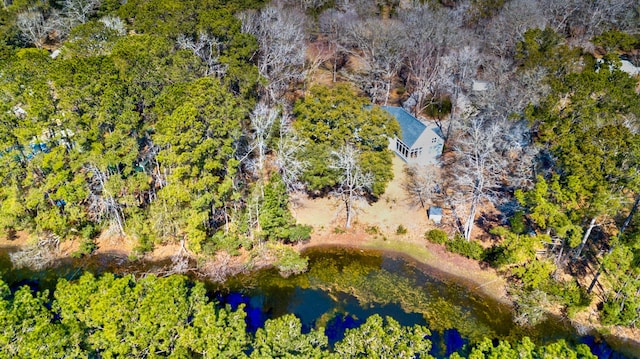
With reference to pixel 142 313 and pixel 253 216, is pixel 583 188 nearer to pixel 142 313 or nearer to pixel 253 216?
pixel 253 216

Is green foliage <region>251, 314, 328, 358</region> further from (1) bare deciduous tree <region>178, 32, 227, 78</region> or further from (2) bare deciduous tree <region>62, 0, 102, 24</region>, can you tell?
(2) bare deciduous tree <region>62, 0, 102, 24</region>

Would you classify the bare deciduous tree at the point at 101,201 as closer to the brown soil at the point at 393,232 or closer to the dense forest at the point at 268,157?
the dense forest at the point at 268,157

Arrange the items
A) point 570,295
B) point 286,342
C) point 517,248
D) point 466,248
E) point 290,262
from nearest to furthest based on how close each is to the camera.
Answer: point 286,342 → point 570,295 → point 517,248 → point 290,262 → point 466,248

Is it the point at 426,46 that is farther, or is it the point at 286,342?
the point at 426,46

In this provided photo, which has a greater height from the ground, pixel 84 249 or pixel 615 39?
pixel 615 39

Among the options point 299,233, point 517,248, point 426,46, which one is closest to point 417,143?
point 426,46

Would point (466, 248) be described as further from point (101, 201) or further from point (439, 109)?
point (101, 201)
